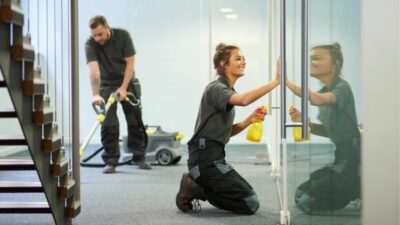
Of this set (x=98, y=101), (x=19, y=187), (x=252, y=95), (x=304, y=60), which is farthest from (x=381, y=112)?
(x=98, y=101)

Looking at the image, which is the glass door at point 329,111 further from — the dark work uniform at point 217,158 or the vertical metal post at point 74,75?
the vertical metal post at point 74,75

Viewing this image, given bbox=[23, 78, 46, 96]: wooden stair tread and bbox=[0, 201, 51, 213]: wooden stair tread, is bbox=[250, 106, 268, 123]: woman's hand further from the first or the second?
bbox=[23, 78, 46, 96]: wooden stair tread

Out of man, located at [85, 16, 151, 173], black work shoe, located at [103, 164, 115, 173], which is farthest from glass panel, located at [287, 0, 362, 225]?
man, located at [85, 16, 151, 173]

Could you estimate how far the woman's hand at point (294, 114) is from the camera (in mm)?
2840

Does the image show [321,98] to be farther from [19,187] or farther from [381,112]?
[19,187]

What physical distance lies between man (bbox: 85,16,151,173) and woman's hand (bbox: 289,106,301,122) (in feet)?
9.60

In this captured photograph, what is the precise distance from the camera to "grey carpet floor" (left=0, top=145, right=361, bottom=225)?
3.15 m

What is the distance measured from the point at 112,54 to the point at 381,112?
4517 mm

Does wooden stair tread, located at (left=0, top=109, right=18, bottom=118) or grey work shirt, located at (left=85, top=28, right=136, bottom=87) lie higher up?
grey work shirt, located at (left=85, top=28, right=136, bottom=87)

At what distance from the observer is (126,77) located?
6.00 meters

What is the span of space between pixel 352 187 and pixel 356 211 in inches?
3.0

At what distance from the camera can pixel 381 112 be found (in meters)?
1.82

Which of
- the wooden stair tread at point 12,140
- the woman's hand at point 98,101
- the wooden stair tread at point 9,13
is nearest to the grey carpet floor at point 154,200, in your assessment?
the woman's hand at point 98,101

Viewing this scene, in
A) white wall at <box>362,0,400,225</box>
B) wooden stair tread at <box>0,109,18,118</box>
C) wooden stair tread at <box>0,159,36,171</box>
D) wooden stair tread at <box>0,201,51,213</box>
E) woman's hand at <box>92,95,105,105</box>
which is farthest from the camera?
woman's hand at <box>92,95,105,105</box>
